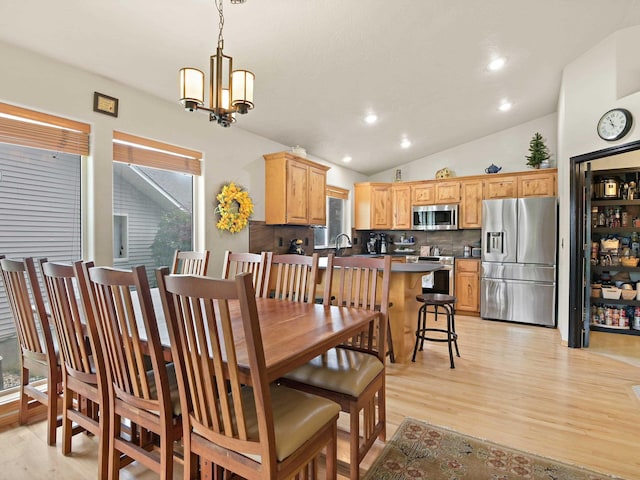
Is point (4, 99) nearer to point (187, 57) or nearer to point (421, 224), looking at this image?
point (187, 57)

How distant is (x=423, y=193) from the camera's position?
6.16m

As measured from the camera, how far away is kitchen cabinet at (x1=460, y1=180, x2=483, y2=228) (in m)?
5.65

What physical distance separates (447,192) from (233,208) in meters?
3.72

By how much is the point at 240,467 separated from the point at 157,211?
2.78 m

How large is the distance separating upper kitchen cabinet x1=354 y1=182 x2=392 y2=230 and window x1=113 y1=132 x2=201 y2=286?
3531mm

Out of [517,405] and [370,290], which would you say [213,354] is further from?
[517,405]

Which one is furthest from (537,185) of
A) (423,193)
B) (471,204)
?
(423,193)

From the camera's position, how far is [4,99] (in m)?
2.29

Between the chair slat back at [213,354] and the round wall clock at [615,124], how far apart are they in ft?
12.9

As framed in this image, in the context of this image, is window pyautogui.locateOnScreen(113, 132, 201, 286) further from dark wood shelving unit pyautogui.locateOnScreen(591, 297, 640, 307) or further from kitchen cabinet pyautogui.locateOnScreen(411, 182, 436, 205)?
dark wood shelving unit pyautogui.locateOnScreen(591, 297, 640, 307)

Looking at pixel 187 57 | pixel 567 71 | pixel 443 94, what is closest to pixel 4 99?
pixel 187 57

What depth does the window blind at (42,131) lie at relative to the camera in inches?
93.0

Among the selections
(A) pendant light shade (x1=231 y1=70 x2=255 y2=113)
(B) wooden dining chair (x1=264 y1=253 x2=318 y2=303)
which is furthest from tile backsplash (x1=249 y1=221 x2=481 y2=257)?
(A) pendant light shade (x1=231 y1=70 x2=255 y2=113)

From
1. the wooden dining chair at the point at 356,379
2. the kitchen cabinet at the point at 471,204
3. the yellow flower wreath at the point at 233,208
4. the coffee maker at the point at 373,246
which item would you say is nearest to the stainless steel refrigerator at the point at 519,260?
the kitchen cabinet at the point at 471,204
